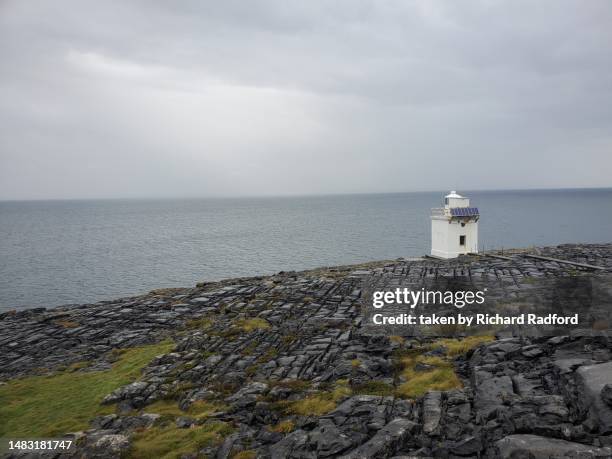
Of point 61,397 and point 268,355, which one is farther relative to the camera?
point 268,355

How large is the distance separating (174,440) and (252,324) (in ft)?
44.1

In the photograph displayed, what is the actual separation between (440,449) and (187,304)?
29187 millimetres

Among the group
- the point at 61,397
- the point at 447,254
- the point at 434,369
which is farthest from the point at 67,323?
the point at 447,254

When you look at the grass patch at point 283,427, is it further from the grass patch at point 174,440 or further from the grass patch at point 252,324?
the grass patch at point 252,324

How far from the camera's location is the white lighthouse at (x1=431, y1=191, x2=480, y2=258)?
51.2 meters

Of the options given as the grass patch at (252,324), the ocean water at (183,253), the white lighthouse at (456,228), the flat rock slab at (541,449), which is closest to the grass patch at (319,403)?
the flat rock slab at (541,449)

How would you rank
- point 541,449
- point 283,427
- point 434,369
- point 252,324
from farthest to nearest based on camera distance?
point 252,324 < point 434,369 < point 283,427 < point 541,449

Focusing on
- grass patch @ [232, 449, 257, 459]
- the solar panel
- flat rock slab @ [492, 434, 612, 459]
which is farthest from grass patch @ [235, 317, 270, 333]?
the solar panel

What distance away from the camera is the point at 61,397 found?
71.1 ft

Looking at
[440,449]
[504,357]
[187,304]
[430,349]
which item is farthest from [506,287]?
[187,304]

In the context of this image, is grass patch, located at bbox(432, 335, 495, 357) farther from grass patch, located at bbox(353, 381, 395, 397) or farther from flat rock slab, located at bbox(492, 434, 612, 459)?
flat rock slab, located at bbox(492, 434, 612, 459)

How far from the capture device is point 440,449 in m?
12.2

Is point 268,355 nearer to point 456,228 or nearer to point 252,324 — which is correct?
point 252,324

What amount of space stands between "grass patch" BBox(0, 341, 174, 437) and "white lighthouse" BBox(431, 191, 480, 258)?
1473 inches
